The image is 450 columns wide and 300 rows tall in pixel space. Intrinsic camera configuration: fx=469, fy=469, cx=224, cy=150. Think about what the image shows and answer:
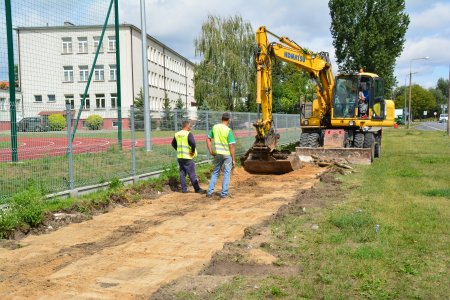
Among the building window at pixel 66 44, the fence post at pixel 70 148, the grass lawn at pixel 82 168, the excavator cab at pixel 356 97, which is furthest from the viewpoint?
the excavator cab at pixel 356 97

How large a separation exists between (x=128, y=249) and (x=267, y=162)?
841cm

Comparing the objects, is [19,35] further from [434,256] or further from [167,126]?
[434,256]

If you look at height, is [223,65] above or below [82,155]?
above

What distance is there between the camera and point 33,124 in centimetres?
870

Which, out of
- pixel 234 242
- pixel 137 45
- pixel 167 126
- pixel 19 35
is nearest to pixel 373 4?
pixel 137 45

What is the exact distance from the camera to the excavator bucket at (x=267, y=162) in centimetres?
1428

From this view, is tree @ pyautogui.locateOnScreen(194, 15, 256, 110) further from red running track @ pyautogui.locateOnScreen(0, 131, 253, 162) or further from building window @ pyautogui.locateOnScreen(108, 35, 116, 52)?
red running track @ pyautogui.locateOnScreen(0, 131, 253, 162)

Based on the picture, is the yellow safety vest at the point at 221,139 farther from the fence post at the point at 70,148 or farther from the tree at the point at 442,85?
the tree at the point at 442,85

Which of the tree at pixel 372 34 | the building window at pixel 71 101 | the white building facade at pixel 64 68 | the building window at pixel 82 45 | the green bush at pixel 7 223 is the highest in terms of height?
the tree at pixel 372 34

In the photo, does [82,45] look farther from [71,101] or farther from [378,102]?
[378,102]

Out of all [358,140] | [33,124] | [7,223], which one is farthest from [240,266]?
[358,140]

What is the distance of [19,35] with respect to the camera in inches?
414

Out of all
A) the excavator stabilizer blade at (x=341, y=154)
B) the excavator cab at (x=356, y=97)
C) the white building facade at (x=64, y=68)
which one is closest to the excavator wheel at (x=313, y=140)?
the excavator stabilizer blade at (x=341, y=154)

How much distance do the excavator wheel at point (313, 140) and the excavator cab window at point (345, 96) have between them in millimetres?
1045
